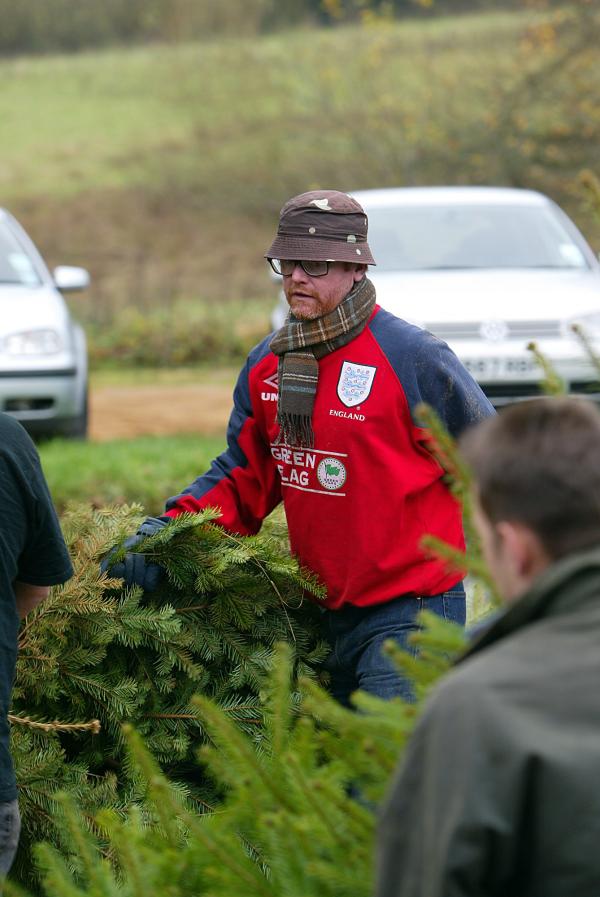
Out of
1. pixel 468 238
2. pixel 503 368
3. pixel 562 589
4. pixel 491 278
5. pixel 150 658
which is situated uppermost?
pixel 562 589

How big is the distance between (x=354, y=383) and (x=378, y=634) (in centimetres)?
68

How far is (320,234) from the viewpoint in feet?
12.6

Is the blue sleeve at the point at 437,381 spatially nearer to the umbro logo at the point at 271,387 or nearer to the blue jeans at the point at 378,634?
the umbro logo at the point at 271,387

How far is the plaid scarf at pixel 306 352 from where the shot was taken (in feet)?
12.4

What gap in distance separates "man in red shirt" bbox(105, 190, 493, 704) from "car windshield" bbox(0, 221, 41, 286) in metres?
6.70

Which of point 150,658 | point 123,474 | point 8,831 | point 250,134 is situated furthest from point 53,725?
point 250,134

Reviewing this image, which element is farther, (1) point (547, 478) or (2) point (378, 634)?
(2) point (378, 634)

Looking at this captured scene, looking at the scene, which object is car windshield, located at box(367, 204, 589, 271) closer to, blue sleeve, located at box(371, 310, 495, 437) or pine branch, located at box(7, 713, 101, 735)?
blue sleeve, located at box(371, 310, 495, 437)

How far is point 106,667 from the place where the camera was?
12.9ft

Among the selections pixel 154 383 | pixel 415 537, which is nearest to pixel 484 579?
pixel 415 537

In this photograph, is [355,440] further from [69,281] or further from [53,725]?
[69,281]

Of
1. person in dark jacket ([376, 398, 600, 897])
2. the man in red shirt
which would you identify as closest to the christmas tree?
the man in red shirt

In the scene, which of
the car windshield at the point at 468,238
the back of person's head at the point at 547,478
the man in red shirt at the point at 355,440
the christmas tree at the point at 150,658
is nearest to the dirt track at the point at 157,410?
the car windshield at the point at 468,238

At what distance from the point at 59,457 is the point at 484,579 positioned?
23.2 ft
